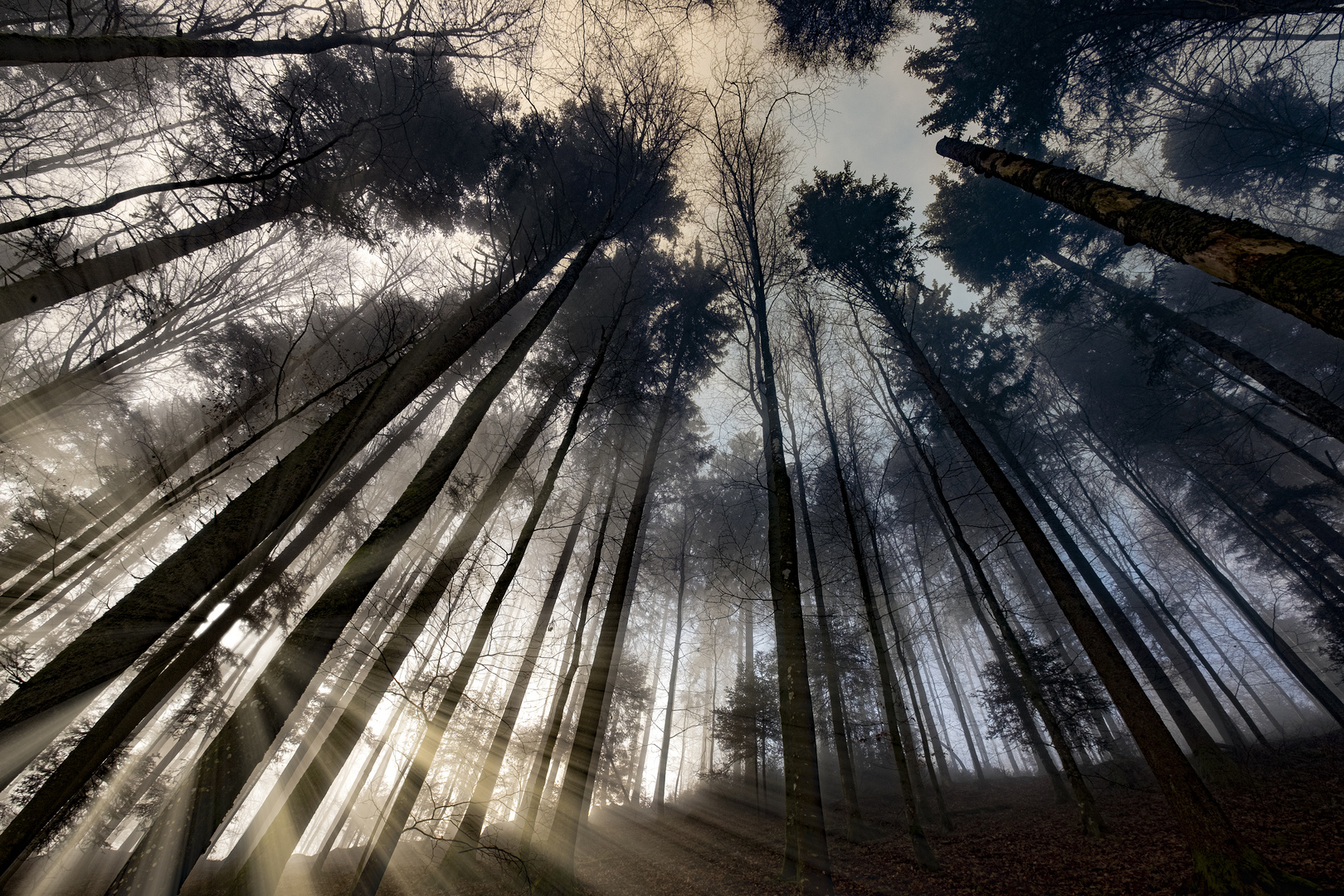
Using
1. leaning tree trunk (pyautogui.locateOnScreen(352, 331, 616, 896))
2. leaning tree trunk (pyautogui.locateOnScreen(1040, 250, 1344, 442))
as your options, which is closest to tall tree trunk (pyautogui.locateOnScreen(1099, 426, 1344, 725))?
leaning tree trunk (pyautogui.locateOnScreen(1040, 250, 1344, 442))

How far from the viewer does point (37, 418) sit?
26.6 ft

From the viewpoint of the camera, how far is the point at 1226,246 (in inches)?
104

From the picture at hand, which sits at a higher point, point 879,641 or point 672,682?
point 672,682

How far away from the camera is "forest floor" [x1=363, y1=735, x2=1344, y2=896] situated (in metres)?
4.95

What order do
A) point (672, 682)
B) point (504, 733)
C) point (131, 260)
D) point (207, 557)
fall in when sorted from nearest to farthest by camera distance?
point (207, 557) < point (131, 260) < point (504, 733) < point (672, 682)

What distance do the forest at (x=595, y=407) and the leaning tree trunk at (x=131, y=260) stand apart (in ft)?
0.17

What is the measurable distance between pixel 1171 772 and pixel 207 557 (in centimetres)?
804

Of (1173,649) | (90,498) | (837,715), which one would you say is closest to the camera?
(837,715)

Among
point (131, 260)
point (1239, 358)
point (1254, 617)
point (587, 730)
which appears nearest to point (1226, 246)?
point (587, 730)

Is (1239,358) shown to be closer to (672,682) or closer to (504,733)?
(504,733)

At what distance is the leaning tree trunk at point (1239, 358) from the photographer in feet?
22.0

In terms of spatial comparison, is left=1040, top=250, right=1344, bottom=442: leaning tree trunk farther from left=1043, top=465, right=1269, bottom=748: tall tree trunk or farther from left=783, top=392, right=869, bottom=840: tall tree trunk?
left=783, top=392, right=869, bottom=840: tall tree trunk

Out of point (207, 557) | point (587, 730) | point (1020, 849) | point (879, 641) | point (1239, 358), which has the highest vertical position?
point (1239, 358)

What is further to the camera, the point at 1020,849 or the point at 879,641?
the point at 879,641
